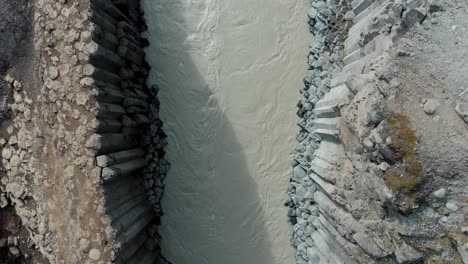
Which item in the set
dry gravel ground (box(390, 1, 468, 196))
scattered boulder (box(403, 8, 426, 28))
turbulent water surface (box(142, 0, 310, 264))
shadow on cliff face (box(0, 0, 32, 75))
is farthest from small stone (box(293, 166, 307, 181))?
shadow on cliff face (box(0, 0, 32, 75))

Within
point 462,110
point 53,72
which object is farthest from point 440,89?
point 53,72

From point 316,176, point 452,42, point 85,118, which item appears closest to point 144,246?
point 85,118

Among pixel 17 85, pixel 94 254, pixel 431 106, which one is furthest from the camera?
pixel 17 85

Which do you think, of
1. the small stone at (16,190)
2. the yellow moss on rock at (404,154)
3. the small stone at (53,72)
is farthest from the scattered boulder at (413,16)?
the small stone at (16,190)

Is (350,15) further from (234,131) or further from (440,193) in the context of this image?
(440,193)

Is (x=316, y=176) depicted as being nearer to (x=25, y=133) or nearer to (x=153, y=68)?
(x=153, y=68)
